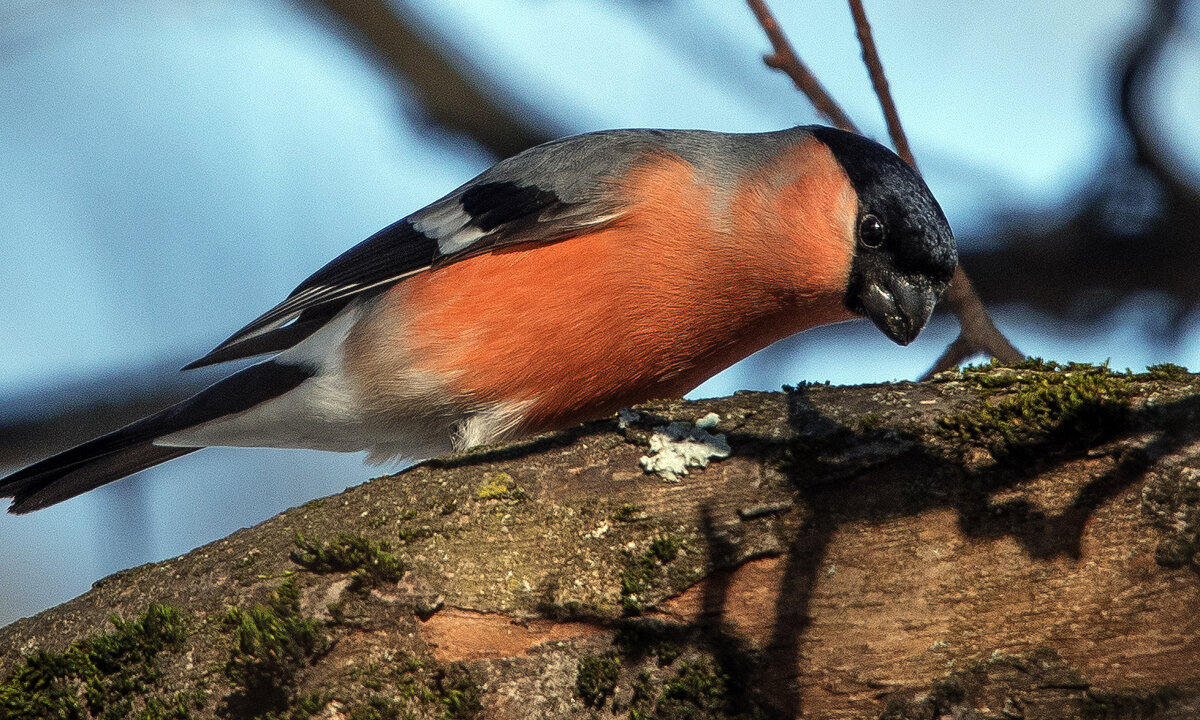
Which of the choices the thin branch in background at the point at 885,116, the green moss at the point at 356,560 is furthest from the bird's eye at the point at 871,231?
the green moss at the point at 356,560

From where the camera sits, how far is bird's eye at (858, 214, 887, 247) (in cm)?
404

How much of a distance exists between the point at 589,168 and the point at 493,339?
3.00ft

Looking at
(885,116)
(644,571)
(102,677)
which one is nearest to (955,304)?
(885,116)

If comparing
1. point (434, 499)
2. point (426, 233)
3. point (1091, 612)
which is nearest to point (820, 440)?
point (1091, 612)

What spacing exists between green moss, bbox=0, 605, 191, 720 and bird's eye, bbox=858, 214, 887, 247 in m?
2.81

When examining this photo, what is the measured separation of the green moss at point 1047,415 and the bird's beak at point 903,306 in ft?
4.71

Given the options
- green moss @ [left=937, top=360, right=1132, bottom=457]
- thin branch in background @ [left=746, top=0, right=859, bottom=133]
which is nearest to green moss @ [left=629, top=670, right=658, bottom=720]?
green moss @ [left=937, top=360, right=1132, bottom=457]

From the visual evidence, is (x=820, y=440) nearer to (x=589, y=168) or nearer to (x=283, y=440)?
(x=589, y=168)

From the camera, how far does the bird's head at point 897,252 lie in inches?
155

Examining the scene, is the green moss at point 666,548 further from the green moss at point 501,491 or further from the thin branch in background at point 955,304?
the thin branch in background at point 955,304

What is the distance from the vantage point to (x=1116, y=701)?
203 centimetres

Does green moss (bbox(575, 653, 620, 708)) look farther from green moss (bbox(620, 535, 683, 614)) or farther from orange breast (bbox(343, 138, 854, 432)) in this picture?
orange breast (bbox(343, 138, 854, 432))

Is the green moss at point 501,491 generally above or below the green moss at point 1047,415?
below

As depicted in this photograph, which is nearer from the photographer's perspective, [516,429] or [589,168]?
[516,429]
